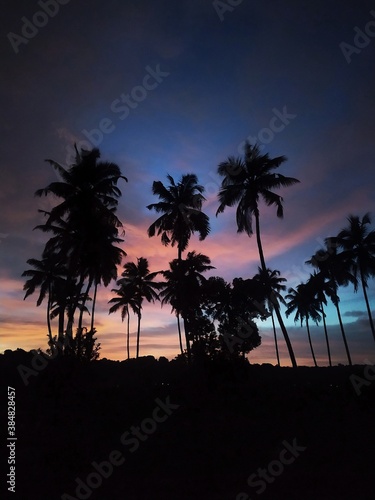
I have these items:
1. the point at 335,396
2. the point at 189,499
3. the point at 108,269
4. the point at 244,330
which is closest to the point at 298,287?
the point at 244,330

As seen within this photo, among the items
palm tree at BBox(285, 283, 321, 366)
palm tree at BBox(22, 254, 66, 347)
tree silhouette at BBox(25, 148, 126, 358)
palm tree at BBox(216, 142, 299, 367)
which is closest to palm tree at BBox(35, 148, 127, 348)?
tree silhouette at BBox(25, 148, 126, 358)

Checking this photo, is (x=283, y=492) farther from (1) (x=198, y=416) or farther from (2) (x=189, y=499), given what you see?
(1) (x=198, y=416)

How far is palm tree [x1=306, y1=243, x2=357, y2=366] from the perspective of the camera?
34459 millimetres

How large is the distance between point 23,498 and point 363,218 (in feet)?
113

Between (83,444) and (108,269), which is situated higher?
(108,269)

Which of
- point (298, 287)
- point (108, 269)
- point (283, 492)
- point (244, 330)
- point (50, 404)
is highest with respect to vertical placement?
point (298, 287)

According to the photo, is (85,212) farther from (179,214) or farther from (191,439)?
(191,439)

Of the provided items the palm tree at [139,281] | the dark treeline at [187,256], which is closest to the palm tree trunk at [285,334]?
the dark treeline at [187,256]

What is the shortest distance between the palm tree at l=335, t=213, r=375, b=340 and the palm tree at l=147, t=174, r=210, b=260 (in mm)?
14966

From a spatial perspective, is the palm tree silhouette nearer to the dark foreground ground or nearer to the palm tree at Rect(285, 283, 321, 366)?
the dark foreground ground

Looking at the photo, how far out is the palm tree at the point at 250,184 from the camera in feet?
76.4

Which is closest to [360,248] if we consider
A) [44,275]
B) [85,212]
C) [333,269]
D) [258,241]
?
[333,269]

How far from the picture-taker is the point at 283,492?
25.6 ft

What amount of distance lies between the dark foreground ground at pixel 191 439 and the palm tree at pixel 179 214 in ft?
51.1
